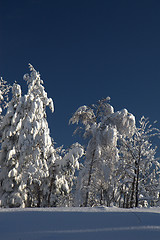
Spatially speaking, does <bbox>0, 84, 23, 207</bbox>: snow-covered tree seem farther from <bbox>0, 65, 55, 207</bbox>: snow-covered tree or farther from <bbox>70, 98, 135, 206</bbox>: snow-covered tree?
<bbox>70, 98, 135, 206</bbox>: snow-covered tree

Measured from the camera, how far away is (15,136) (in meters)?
16.8

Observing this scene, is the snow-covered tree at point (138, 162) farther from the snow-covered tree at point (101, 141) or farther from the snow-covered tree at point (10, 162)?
the snow-covered tree at point (10, 162)

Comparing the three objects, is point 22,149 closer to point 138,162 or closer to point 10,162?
point 10,162
